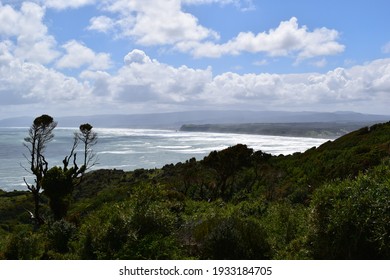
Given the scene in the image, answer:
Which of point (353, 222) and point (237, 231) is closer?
point (353, 222)

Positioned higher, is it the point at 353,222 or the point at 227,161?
the point at 353,222

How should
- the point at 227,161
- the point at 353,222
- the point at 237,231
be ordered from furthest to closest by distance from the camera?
the point at 227,161 < the point at 237,231 < the point at 353,222

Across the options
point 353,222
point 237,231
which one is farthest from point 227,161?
point 353,222

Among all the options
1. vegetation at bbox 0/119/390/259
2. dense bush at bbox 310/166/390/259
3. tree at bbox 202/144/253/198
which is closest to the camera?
dense bush at bbox 310/166/390/259

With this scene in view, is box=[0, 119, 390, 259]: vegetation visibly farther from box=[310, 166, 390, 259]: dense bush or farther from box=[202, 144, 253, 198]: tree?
box=[202, 144, 253, 198]: tree

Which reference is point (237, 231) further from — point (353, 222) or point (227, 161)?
point (227, 161)

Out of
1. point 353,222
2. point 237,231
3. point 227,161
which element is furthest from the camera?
point 227,161

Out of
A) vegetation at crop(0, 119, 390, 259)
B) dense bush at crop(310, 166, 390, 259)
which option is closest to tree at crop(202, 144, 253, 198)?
vegetation at crop(0, 119, 390, 259)

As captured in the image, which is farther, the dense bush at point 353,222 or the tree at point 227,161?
the tree at point 227,161

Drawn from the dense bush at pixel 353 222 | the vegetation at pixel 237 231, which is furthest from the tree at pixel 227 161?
the dense bush at pixel 353 222

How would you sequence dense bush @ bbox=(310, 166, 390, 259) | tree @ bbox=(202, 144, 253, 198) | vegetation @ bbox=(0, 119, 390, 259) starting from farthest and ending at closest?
tree @ bbox=(202, 144, 253, 198) → vegetation @ bbox=(0, 119, 390, 259) → dense bush @ bbox=(310, 166, 390, 259)

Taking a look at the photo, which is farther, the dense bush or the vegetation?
the vegetation

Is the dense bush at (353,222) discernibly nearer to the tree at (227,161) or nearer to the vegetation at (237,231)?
the vegetation at (237,231)
